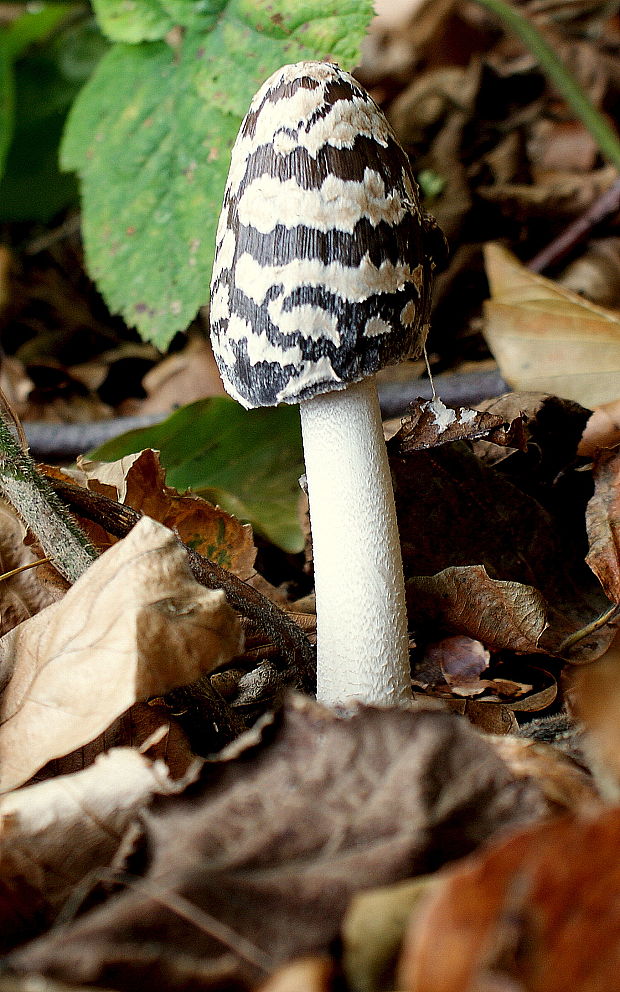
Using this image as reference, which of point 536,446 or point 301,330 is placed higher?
point 301,330

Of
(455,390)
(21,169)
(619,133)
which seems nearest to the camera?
(455,390)

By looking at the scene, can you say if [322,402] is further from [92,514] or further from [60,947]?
[60,947]

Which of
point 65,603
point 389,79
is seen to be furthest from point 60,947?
point 389,79

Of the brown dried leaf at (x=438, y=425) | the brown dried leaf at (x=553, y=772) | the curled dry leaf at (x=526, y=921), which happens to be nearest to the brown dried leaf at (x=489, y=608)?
the brown dried leaf at (x=438, y=425)

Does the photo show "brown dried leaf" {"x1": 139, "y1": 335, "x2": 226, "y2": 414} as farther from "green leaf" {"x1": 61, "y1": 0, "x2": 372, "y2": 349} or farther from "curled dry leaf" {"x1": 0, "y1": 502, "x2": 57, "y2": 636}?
"curled dry leaf" {"x1": 0, "y1": 502, "x2": 57, "y2": 636}

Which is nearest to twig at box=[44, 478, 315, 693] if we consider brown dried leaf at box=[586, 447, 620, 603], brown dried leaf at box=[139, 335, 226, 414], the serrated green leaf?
brown dried leaf at box=[586, 447, 620, 603]

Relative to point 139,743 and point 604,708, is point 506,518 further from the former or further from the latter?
point 604,708

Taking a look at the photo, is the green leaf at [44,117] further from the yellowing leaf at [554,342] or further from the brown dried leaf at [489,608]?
the brown dried leaf at [489,608]

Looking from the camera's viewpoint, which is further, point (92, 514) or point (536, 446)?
point (536, 446)
